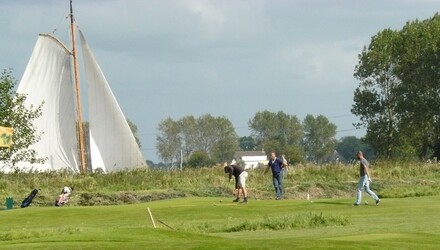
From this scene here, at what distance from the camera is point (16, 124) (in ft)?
213

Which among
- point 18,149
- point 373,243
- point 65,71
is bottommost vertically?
point 373,243

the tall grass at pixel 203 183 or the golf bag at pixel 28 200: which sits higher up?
the tall grass at pixel 203 183

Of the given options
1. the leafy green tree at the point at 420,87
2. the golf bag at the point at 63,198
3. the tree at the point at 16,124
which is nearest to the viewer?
the golf bag at the point at 63,198

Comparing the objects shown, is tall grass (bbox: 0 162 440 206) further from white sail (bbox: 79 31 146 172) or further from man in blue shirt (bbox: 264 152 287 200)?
white sail (bbox: 79 31 146 172)

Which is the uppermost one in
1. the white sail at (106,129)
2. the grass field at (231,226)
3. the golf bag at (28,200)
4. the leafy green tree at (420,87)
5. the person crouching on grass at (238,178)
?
the leafy green tree at (420,87)

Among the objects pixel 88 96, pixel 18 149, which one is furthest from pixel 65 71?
pixel 18 149

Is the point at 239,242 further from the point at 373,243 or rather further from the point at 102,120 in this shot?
the point at 102,120

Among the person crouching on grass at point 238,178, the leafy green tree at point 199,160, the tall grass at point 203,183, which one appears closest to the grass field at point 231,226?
the person crouching on grass at point 238,178

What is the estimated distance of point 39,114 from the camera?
69438 millimetres

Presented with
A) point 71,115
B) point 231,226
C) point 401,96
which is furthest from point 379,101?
point 231,226

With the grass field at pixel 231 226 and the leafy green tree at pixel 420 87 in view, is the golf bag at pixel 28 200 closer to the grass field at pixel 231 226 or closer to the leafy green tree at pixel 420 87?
the grass field at pixel 231 226

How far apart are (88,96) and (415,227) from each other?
50175 millimetres

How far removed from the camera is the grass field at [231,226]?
2002 centimetres

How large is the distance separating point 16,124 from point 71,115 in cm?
955
